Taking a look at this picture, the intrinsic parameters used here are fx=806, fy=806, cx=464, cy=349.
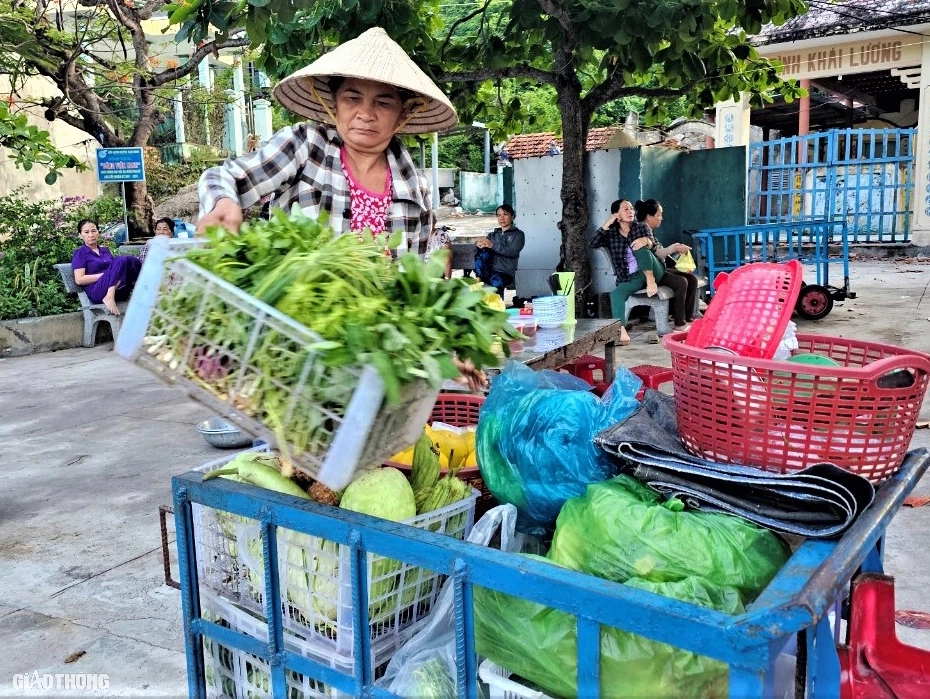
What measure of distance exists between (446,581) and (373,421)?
2.23 ft

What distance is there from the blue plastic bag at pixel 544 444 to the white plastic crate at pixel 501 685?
39cm

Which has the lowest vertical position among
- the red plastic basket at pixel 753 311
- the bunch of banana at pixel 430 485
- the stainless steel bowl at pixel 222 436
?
the stainless steel bowl at pixel 222 436

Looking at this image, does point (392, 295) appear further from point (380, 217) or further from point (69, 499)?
point (69, 499)

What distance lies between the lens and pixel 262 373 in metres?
1.46

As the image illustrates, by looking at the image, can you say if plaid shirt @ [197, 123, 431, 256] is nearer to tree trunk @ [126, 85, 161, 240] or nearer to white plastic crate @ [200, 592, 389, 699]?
white plastic crate @ [200, 592, 389, 699]

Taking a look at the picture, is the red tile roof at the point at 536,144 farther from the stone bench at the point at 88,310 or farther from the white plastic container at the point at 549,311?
the white plastic container at the point at 549,311

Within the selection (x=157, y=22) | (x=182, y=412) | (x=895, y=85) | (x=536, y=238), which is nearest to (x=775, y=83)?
(x=536, y=238)

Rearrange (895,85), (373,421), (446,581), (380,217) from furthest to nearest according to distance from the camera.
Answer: (895,85) < (380,217) < (446,581) < (373,421)

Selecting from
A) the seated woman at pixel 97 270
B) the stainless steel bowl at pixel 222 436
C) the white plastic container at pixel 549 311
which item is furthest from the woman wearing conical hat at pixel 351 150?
the seated woman at pixel 97 270

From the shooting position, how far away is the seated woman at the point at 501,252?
988 cm

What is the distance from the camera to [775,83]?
8.70 meters

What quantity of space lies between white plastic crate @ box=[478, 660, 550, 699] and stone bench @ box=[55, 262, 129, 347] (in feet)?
28.7

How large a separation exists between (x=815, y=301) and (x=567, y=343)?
570cm

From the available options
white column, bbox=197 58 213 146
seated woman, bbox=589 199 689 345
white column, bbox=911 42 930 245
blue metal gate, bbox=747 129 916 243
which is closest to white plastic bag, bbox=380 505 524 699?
seated woman, bbox=589 199 689 345
